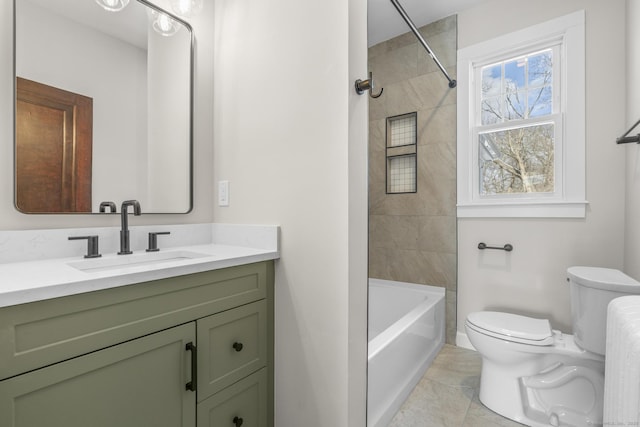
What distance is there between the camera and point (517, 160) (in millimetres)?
2225

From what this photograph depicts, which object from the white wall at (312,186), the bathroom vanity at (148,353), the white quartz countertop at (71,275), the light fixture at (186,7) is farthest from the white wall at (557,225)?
the light fixture at (186,7)

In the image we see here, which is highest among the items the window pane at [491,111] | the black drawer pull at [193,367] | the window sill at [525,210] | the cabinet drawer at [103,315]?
the window pane at [491,111]

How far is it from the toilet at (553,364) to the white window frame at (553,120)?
58 cm

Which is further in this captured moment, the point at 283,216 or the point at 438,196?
the point at 438,196

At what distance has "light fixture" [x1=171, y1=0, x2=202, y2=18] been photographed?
5.02 ft

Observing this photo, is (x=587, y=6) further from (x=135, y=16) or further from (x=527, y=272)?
(x=135, y=16)

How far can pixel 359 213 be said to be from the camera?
120cm

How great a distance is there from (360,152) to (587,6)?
1964 millimetres

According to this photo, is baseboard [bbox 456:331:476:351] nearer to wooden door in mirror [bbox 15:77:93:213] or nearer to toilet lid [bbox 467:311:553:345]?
toilet lid [bbox 467:311:553:345]

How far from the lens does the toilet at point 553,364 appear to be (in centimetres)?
146

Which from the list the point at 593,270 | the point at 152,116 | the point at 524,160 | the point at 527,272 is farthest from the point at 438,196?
the point at 152,116

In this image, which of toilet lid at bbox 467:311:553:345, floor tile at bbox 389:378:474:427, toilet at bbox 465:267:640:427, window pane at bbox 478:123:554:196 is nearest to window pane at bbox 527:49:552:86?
window pane at bbox 478:123:554:196

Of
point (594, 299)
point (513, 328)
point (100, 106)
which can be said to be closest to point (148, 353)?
point (100, 106)

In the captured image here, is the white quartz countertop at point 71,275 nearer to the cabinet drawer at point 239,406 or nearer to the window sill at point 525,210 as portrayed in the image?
the cabinet drawer at point 239,406
